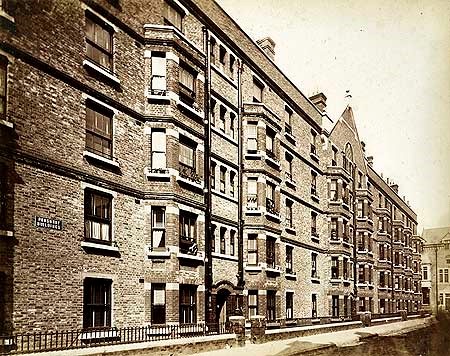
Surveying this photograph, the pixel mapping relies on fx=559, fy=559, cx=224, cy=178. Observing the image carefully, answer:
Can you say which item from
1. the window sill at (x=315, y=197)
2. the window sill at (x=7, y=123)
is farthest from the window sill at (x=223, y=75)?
the window sill at (x=315, y=197)

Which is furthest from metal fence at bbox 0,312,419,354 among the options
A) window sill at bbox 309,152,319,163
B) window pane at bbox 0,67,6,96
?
window sill at bbox 309,152,319,163

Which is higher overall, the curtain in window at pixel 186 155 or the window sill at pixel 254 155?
the window sill at pixel 254 155

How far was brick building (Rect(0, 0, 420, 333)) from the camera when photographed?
13555 millimetres

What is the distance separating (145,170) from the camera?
60.7 feet

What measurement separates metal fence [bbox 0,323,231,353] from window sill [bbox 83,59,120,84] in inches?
286

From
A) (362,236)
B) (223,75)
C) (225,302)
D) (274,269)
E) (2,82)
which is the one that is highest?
(223,75)

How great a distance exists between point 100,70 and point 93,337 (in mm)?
7563

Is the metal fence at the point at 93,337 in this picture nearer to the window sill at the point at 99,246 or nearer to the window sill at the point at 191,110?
the window sill at the point at 99,246

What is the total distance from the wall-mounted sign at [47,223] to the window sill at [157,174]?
4533 millimetres

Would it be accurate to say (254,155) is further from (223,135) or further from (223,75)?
(223,75)

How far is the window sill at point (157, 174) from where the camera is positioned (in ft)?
60.7

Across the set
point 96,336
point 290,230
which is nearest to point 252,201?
point 290,230

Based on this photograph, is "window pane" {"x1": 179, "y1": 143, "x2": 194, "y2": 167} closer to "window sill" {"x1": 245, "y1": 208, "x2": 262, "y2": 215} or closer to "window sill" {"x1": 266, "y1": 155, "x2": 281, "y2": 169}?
"window sill" {"x1": 245, "y1": 208, "x2": 262, "y2": 215}

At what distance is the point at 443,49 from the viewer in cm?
1386
